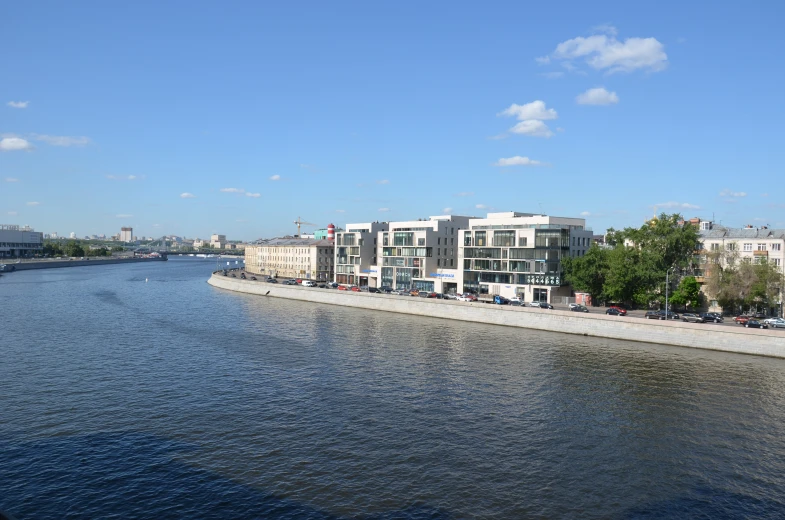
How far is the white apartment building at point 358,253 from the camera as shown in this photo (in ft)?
423

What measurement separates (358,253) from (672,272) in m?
66.5

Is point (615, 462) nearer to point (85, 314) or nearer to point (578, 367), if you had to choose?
point (578, 367)

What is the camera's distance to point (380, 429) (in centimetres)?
3434

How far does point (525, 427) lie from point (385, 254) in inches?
3431

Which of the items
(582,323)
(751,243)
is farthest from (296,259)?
(751,243)

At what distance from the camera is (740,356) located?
59.9m

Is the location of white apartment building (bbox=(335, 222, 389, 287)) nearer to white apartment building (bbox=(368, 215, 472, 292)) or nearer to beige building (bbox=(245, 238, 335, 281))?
white apartment building (bbox=(368, 215, 472, 292))

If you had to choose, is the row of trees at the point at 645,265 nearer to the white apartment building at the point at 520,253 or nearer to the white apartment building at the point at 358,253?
the white apartment building at the point at 520,253

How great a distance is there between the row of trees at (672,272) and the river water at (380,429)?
2129cm

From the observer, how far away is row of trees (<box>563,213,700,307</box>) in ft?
271

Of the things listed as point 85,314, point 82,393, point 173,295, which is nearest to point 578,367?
point 82,393

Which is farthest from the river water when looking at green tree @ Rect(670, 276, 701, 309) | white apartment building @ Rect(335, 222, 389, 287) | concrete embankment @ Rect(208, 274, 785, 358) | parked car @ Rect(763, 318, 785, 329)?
white apartment building @ Rect(335, 222, 389, 287)

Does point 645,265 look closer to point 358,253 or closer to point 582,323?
point 582,323

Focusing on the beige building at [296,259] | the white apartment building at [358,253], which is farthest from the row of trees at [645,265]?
the beige building at [296,259]
